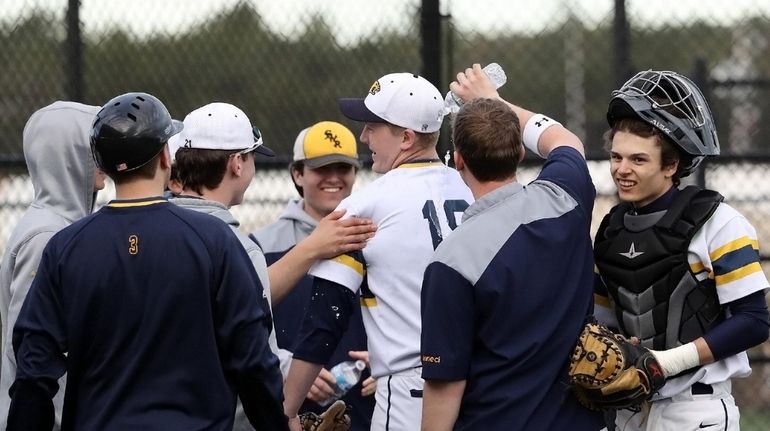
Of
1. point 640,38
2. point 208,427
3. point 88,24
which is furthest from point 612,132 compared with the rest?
point 88,24

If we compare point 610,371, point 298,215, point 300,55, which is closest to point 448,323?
point 610,371

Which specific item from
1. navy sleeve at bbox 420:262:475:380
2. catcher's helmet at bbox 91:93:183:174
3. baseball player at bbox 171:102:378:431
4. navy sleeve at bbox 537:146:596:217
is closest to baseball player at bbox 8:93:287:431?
catcher's helmet at bbox 91:93:183:174

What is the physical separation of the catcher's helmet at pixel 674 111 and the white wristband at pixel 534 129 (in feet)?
0.73

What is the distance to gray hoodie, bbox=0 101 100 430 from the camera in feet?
14.9

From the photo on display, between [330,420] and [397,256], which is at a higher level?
[397,256]

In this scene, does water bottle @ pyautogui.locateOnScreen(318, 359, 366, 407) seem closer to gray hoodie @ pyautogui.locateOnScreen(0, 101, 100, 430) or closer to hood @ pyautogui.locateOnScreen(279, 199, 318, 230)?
hood @ pyautogui.locateOnScreen(279, 199, 318, 230)

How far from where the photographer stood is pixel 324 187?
6.12 meters

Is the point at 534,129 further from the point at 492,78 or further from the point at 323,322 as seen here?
the point at 323,322

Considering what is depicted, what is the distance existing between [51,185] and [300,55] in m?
3.05

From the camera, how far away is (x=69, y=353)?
141 inches

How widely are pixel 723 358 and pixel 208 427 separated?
64.8 inches

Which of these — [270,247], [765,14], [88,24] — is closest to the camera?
[270,247]

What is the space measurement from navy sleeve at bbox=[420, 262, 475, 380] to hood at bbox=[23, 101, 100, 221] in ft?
5.06

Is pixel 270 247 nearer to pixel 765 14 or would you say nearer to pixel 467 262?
pixel 467 262
